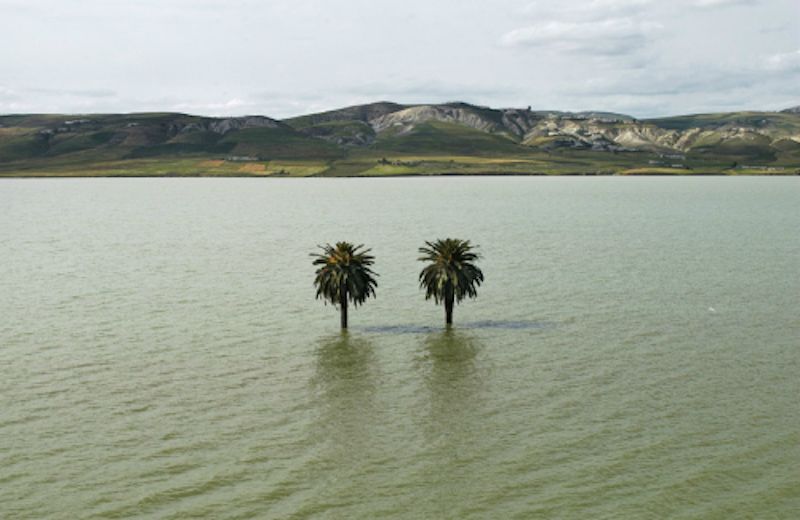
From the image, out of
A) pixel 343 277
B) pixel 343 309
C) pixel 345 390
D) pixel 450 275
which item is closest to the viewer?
pixel 345 390

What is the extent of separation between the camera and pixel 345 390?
170ft

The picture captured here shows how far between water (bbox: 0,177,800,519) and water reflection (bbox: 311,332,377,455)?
0.21 metres

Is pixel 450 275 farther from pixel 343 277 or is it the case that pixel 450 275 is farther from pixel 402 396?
pixel 402 396

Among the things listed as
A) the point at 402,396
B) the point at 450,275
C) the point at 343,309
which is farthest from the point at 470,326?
the point at 402,396

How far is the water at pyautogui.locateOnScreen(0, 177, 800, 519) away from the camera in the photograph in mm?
36000

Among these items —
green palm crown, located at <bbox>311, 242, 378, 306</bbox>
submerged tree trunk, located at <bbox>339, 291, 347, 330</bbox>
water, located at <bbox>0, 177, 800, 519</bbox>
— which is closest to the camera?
water, located at <bbox>0, 177, 800, 519</bbox>

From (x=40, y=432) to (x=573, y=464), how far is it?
27857mm

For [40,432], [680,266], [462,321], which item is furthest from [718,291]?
[40,432]

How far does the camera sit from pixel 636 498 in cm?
3534

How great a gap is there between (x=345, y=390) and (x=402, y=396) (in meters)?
3.88

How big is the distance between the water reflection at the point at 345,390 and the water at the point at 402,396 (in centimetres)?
21

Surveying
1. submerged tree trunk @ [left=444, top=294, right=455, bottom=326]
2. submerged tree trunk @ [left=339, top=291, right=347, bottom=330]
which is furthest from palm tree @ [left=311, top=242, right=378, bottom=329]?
submerged tree trunk @ [left=444, top=294, right=455, bottom=326]

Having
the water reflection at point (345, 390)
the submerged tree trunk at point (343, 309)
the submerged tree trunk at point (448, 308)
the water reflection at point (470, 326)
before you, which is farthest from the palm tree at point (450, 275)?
the water reflection at point (345, 390)

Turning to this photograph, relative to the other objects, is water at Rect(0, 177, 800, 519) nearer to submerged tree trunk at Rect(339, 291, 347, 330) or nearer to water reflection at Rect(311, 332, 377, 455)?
water reflection at Rect(311, 332, 377, 455)
